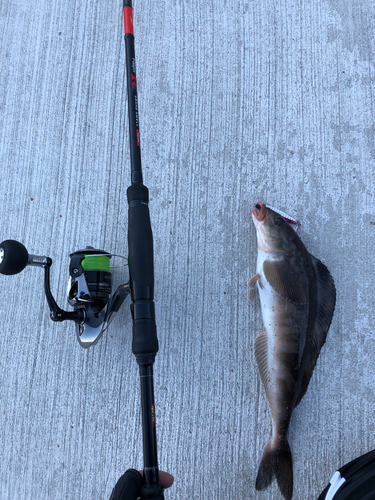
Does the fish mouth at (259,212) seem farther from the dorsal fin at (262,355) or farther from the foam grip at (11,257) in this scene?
the foam grip at (11,257)

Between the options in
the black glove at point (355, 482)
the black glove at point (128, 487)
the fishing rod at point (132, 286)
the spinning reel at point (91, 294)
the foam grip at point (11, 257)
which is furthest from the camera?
the spinning reel at point (91, 294)

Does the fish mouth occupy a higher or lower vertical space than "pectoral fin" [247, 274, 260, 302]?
higher

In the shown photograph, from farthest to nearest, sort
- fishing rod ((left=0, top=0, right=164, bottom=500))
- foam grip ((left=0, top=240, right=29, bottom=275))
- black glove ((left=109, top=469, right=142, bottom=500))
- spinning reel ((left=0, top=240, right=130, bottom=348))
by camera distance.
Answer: spinning reel ((left=0, top=240, right=130, bottom=348))
foam grip ((left=0, top=240, right=29, bottom=275))
fishing rod ((left=0, top=0, right=164, bottom=500))
black glove ((left=109, top=469, right=142, bottom=500))

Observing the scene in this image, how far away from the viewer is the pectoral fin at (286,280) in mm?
1709

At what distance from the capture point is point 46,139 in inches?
84.7

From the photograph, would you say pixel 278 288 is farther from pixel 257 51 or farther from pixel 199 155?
pixel 257 51

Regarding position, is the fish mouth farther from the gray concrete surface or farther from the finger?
the finger

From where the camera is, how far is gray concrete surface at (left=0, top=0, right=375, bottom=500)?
183 centimetres

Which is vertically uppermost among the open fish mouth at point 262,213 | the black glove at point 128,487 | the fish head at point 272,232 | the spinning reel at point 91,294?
the open fish mouth at point 262,213

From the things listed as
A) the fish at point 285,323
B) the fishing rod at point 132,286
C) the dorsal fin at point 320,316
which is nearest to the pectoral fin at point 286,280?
the fish at point 285,323

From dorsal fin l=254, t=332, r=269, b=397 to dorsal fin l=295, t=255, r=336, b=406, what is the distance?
174mm

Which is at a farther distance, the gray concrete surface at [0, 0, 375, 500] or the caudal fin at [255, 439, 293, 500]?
Result: the gray concrete surface at [0, 0, 375, 500]

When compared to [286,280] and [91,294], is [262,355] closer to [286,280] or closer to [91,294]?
[286,280]

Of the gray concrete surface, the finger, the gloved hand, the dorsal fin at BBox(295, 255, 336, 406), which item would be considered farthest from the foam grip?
the dorsal fin at BBox(295, 255, 336, 406)
